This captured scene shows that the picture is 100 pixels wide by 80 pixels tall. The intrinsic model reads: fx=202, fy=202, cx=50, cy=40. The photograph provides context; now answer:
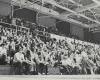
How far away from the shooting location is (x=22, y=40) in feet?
40.6

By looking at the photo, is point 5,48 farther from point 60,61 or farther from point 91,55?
point 91,55

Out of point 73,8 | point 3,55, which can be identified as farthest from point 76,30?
point 3,55

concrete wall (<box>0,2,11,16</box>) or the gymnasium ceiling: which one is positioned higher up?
the gymnasium ceiling

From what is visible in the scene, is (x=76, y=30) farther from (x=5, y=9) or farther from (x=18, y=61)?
(x=18, y=61)

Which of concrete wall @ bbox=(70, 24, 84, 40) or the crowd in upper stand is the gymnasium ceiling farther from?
the crowd in upper stand

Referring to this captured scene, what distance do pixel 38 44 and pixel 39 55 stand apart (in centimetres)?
133

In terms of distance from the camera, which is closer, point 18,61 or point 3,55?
point 3,55

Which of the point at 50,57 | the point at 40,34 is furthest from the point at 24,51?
the point at 40,34

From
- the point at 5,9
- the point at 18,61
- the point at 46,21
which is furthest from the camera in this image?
the point at 46,21

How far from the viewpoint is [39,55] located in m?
12.2

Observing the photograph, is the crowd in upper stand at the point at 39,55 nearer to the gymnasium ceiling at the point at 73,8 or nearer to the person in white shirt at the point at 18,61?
the person in white shirt at the point at 18,61

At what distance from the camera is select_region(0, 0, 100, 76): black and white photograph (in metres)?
10.4

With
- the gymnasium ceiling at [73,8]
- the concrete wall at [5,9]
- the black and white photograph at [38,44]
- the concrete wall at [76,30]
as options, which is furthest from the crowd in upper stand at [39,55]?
the concrete wall at [76,30]

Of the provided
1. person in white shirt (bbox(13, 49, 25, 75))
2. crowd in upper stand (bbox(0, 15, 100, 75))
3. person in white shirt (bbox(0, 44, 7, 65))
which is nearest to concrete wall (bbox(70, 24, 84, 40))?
crowd in upper stand (bbox(0, 15, 100, 75))
